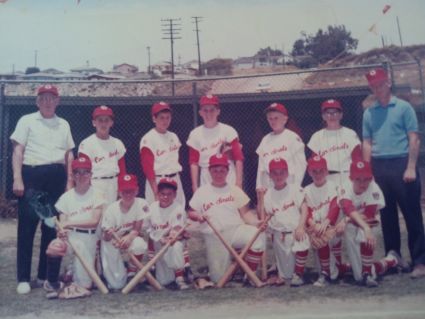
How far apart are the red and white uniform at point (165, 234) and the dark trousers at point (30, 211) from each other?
76 cm

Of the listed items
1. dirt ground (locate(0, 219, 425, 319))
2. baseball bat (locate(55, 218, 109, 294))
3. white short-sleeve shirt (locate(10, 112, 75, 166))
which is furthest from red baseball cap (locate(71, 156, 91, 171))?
dirt ground (locate(0, 219, 425, 319))

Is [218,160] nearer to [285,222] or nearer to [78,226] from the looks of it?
[285,222]

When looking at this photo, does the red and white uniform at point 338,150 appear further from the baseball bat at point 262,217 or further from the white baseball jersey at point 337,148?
the baseball bat at point 262,217

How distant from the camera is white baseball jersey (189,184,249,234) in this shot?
3.63m

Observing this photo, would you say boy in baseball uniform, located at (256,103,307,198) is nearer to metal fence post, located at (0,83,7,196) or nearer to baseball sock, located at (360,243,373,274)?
baseball sock, located at (360,243,373,274)

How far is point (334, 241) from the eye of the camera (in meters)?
3.41

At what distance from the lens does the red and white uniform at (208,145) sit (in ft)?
12.8

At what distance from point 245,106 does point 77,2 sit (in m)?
4.08

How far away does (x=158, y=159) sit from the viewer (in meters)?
3.88

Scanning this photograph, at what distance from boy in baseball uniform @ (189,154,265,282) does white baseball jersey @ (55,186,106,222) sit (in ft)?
2.44

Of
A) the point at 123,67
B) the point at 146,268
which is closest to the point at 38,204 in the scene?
the point at 146,268

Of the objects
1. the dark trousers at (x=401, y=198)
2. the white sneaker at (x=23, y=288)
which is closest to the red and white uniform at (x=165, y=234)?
the white sneaker at (x=23, y=288)

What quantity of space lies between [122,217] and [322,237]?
149 centimetres

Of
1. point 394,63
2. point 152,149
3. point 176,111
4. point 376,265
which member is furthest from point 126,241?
point 176,111
